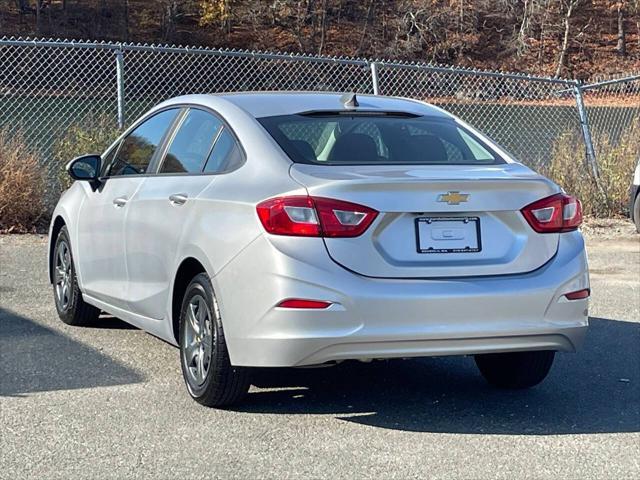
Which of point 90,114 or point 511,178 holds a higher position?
point 511,178

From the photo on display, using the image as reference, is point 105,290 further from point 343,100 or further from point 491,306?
point 491,306

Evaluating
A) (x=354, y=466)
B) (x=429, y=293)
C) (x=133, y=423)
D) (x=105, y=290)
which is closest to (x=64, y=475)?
(x=133, y=423)

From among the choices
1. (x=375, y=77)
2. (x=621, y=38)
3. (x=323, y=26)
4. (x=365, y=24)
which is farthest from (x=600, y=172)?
(x=621, y=38)

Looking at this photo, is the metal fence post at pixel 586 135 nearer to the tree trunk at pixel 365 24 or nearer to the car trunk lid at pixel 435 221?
the car trunk lid at pixel 435 221

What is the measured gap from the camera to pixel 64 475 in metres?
4.62

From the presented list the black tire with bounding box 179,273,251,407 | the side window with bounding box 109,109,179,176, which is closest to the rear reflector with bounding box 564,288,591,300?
the black tire with bounding box 179,273,251,407

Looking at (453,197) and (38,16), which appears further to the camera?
(38,16)

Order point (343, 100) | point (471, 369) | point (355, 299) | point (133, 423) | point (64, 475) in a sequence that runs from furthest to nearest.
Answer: point (471, 369), point (343, 100), point (133, 423), point (355, 299), point (64, 475)

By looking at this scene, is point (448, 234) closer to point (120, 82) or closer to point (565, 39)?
point (120, 82)

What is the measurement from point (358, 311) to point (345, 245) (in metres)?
0.30

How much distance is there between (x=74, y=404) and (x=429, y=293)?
1929 millimetres

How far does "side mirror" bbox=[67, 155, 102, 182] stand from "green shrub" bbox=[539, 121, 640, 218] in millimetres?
7802

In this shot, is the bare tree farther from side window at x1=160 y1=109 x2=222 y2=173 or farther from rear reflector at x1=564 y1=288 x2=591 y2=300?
rear reflector at x1=564 y1=288 x2=591 y2=300

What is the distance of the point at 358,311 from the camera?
198 inches
